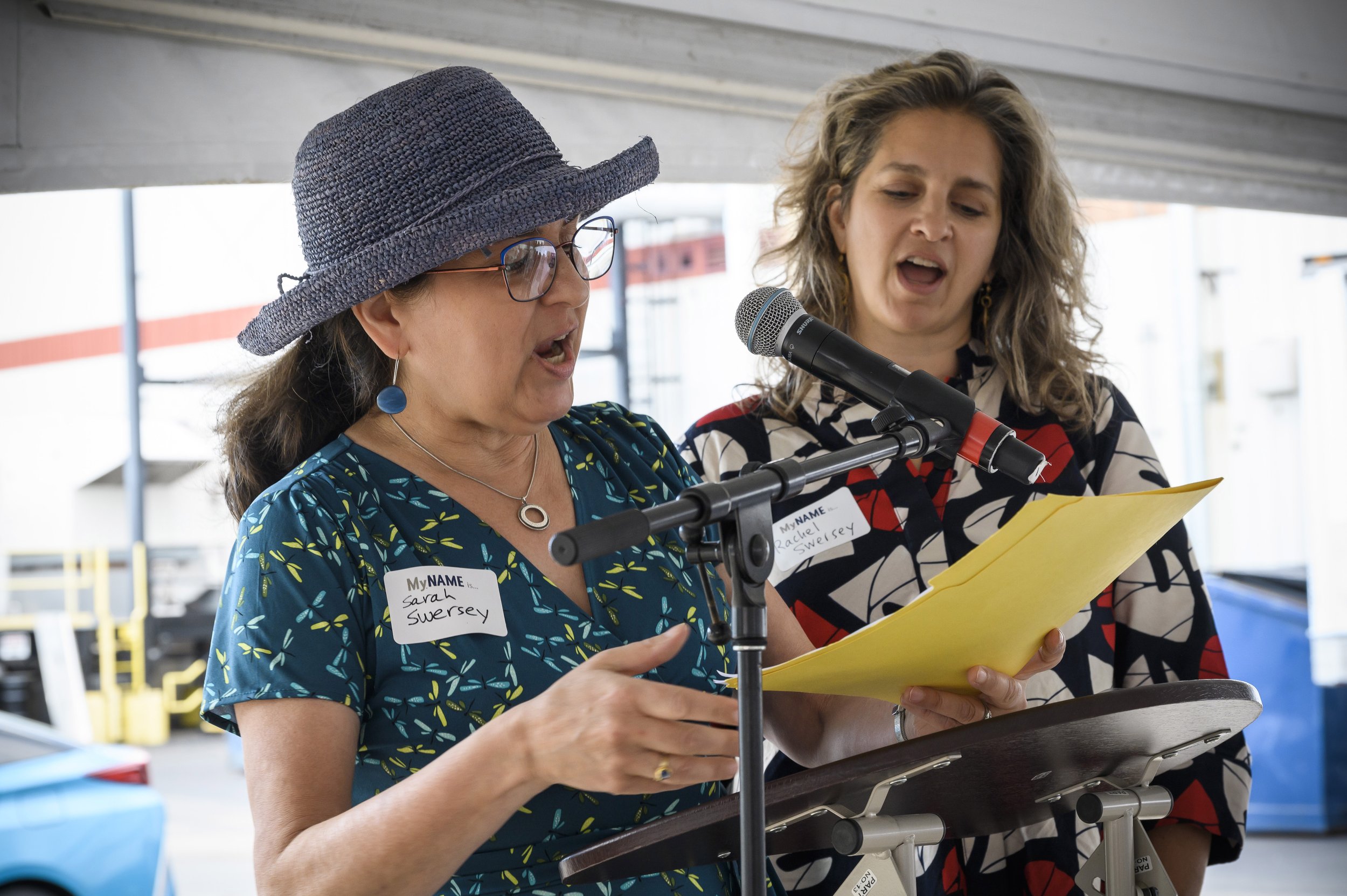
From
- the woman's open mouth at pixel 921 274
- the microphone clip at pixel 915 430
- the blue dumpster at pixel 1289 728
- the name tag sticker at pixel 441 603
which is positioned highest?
the woman's open mouth at pixel 921 274

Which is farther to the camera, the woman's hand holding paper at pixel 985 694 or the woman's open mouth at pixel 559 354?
the woman's open mouth at pixel 559 354

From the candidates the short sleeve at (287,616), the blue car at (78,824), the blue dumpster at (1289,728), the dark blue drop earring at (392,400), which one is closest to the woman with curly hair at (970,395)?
the dark blue drop earring at (392,400)

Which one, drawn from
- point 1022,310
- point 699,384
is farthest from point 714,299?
point 1022,310

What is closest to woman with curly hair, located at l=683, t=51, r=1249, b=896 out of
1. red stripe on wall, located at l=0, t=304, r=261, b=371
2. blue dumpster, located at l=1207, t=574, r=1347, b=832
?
blue dumpster, located at l=1207, t=574, r=1347, b=832

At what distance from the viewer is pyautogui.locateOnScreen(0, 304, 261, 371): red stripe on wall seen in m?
9.47

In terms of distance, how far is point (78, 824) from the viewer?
3.54 m

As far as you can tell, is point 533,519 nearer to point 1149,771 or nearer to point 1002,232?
point 1149,771

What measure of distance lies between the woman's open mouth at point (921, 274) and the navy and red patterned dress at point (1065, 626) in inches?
8.2

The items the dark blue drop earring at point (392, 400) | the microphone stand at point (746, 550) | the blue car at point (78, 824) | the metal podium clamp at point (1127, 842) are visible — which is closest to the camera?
the microphone stand at point (746, 550)

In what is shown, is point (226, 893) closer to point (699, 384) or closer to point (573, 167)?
point (573, 167)

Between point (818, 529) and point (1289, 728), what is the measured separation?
4554 millimetres

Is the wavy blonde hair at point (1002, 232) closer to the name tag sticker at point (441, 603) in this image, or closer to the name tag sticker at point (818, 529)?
the name tag sticker at point (818, 529)

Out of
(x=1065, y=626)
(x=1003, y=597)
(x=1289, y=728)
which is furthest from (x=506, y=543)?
(x=1289, y=728)

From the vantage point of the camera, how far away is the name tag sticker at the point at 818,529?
1.70 metres
